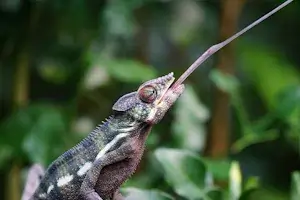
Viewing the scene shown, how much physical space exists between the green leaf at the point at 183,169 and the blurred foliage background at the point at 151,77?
1.7 inches

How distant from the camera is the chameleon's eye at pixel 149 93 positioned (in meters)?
0.86

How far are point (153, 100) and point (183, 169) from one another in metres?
0.17

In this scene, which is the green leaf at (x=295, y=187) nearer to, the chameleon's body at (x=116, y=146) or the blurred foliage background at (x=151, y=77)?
the blurred foliage background at (x=151, y=77)

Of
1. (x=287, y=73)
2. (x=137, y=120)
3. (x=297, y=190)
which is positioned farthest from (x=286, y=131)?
(x=287, y=73)

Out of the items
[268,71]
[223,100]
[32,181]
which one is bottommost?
[32,181]

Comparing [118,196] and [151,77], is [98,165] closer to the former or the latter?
[118,196]

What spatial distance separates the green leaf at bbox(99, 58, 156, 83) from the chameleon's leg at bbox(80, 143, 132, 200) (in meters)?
0.68

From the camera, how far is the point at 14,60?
1709 millimetres

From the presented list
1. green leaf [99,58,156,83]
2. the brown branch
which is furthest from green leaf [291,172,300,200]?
green leaf [99,58,156,83]

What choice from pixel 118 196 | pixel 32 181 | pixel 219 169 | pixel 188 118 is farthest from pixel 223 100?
pixel 118 196

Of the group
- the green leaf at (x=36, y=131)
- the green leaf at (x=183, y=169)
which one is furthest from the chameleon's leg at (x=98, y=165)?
the green leaf at (x=36, y=131)

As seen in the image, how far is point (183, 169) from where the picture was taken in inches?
39.0

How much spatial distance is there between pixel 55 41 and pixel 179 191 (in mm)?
999

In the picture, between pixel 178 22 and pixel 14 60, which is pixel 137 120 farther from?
pixel 178 22
